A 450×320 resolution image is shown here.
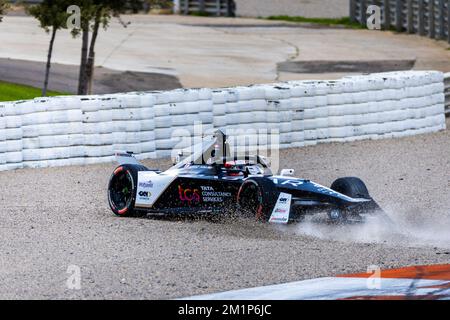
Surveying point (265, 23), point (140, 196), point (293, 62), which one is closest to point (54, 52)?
point (293, 62)

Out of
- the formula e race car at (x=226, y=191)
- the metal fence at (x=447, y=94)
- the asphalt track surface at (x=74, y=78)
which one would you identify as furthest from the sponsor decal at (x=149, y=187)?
the asphalt track surface at (x=74, y=78)

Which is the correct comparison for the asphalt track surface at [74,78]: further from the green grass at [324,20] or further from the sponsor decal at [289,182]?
the green grass at [324,20]

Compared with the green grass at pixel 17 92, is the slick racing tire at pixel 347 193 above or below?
above

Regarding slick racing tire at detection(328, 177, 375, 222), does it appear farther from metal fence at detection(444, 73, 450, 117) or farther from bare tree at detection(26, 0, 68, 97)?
metal fence at detection(444, 73, 450, 117)

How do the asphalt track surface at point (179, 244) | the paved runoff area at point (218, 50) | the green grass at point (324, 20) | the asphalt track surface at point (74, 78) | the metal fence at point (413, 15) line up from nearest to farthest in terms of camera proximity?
the asphalt track surface at point (179, 244)
the asphalt track surface at point (74, 78)
the paved runoff area at point (218, 50)
the metal fence at point (413, 15)
the green grass at point (324, 20)

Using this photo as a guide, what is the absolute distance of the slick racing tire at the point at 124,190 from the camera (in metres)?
13.3

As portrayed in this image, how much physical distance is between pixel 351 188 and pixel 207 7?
30703 mm

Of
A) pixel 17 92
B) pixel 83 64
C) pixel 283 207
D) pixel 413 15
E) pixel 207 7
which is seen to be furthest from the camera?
pixel 207 7

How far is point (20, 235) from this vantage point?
39.8 feet

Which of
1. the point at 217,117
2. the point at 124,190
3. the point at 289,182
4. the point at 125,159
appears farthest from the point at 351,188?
the point at 217,117

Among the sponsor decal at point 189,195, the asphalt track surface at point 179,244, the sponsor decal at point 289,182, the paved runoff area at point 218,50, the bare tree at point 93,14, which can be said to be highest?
the bare tree at point 93,14

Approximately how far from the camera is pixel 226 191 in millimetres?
12578

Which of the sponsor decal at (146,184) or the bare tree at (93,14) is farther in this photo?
the bare tree at (93,14)

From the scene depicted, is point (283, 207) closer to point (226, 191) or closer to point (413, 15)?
point (226, 191)
